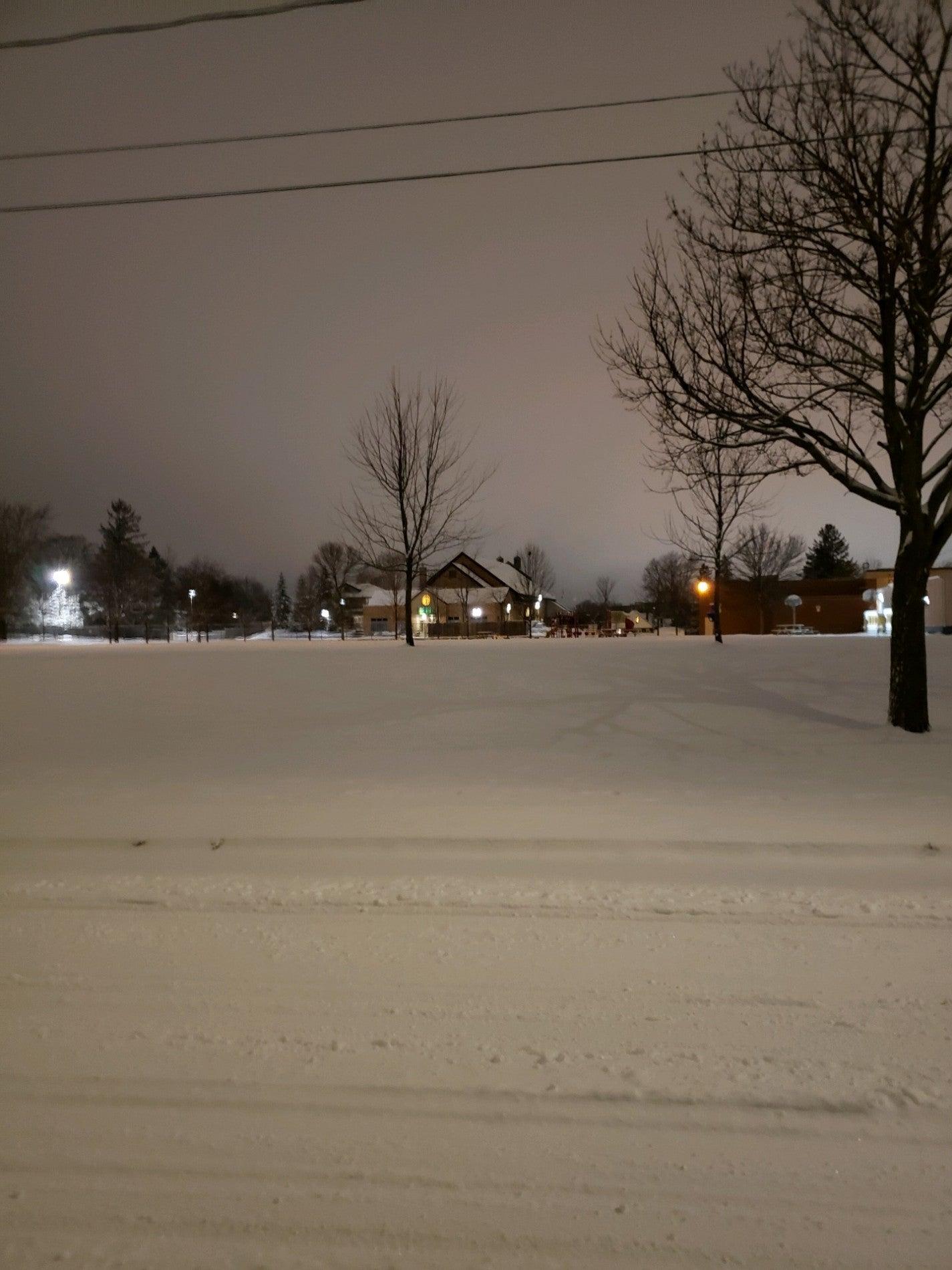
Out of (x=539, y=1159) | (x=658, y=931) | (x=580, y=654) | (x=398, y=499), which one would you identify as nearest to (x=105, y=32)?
(x=658, y=931)

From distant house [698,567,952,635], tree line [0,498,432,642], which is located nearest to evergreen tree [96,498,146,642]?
tree line [0,498,432,642]

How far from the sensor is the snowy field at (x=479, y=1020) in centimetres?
275

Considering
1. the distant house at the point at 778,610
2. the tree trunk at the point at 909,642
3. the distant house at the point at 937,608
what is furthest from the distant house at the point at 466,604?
the tree trunk at the point at 909,642

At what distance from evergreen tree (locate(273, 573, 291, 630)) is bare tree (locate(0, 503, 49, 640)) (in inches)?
1870

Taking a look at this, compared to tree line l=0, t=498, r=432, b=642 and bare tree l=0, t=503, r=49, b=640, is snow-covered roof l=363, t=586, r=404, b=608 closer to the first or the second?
tree line l=0, t=498, r=432, b=642

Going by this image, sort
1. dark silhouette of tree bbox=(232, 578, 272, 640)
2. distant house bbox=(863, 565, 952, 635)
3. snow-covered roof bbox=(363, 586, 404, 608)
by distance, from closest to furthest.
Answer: distant house bbox=(863, 565, 952, 635), snow-covered roof bbox=(363, 586, 404, 608), dark silhouette of tree bbox=(232, 578, 272, 640)

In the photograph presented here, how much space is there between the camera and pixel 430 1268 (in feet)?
8.34

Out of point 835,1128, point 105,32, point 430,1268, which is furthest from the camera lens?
point 105,32

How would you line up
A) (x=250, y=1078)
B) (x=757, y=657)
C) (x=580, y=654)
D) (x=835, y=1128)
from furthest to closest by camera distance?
(x=580, y=654)
(x=757, y=657)
(x=250, y=1078)
(x=835, y=1128)

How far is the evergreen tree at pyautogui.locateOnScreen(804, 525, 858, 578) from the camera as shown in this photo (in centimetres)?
10731

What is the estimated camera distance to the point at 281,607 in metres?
135

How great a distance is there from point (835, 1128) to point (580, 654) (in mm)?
23148

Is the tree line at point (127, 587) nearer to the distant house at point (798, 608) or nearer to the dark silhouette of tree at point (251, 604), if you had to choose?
the dark silhouette of tree at point (251, 604)

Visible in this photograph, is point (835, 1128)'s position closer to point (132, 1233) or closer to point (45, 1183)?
point (132, 1233)
